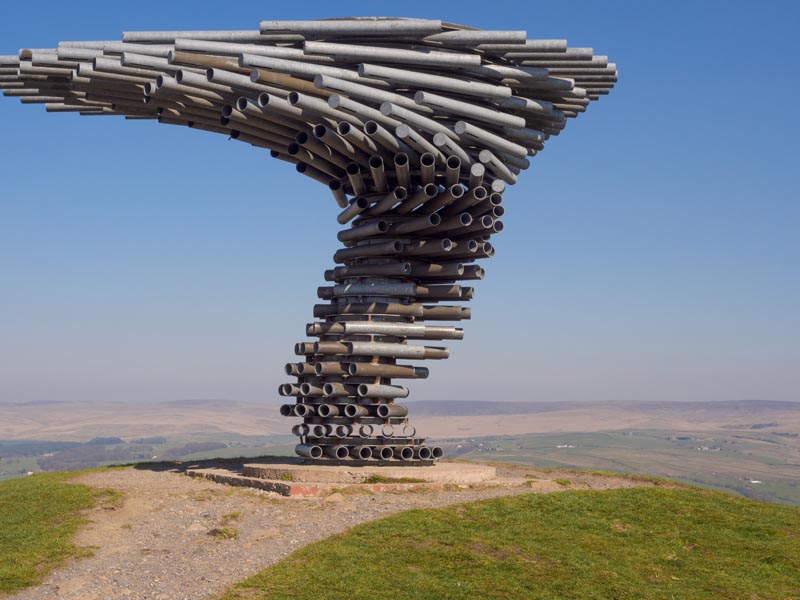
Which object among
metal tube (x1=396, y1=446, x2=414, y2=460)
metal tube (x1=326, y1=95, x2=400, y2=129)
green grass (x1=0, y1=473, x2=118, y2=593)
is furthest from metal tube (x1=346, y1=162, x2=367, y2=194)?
green grass (x1=0, y1=473, x2=118, y2=593)

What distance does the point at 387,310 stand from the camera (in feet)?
73.3

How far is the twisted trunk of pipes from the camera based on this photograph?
2158 cm

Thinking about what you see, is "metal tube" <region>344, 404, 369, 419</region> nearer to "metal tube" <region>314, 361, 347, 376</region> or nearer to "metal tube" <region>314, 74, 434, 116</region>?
"metal tube" <region>314, 361, 347, 376</region>

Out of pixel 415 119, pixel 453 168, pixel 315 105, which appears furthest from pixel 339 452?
pixel 315 105

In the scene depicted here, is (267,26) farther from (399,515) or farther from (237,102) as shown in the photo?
(399,515)

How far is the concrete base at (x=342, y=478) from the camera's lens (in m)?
19.6

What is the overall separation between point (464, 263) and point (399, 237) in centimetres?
200

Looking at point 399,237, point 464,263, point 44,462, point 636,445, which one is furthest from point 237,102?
point 636,445

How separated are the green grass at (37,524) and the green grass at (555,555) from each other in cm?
375

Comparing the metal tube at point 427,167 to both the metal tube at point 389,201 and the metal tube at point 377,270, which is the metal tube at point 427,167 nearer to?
the metal tube at point 389,201

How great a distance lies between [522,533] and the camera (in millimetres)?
16250

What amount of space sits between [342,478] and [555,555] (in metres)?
6.38

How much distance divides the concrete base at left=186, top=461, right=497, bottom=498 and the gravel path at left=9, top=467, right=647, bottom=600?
1.23ft

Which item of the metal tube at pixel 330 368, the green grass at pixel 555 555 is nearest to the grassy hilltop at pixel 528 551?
the green grass at pixel 555 555
